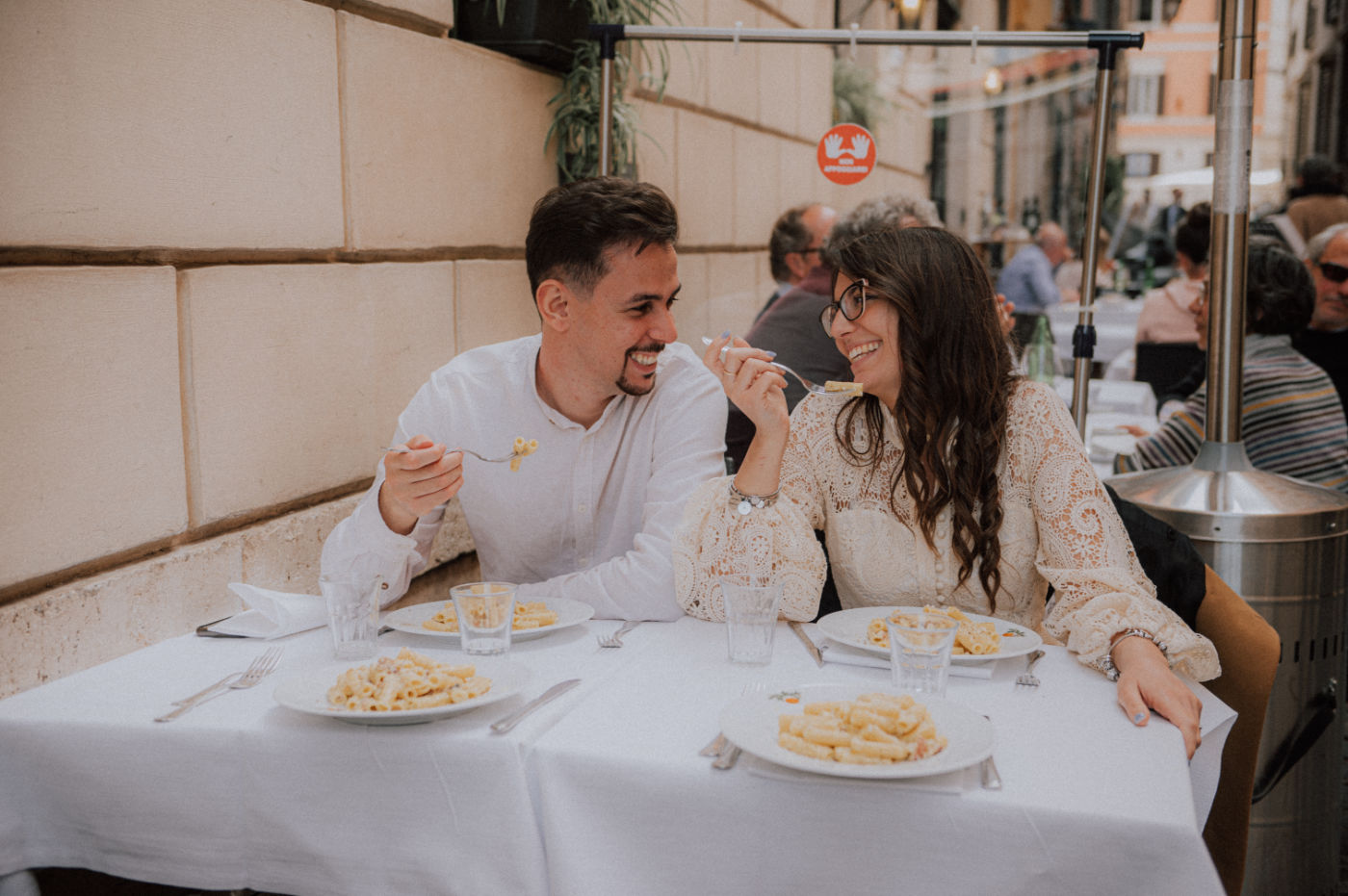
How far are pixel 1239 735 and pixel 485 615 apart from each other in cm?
127

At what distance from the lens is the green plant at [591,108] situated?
3.71 m

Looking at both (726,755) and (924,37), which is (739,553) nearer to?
(726,755)

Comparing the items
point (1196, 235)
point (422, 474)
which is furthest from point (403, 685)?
point (1196, 235)

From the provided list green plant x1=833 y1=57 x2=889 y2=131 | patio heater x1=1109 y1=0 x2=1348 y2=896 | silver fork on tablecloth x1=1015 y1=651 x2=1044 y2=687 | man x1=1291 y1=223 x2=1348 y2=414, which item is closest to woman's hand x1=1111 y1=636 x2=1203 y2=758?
silver fork on tablecloth x1=1015 y1=651 x2=1044 y2=687

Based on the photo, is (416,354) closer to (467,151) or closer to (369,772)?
(467,151)

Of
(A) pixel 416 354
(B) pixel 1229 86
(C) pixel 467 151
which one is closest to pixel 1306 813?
(B) pixel 1229 86

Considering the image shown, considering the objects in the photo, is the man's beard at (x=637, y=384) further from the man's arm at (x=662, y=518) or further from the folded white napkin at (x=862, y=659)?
the folded white napkin at (x=862, y=659)

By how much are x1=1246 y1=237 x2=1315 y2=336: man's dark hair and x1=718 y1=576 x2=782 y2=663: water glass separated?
227cm

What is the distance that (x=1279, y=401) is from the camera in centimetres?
335

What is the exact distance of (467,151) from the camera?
Result: 3.28m

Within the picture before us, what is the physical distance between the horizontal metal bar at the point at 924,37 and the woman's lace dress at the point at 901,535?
123cm

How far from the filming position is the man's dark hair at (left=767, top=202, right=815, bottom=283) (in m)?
5.22

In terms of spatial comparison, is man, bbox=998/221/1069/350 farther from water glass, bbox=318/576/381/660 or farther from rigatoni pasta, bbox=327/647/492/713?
rigatoni pasta, bbox=327/647/492/713

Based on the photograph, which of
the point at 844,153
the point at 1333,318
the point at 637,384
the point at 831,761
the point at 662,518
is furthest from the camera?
the point at 1333,318
